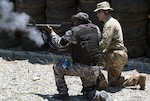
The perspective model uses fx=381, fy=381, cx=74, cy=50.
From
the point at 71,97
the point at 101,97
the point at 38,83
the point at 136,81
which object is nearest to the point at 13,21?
the point at 38,83

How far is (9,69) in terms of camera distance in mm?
7629

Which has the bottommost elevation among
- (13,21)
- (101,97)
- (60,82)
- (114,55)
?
(101,97)

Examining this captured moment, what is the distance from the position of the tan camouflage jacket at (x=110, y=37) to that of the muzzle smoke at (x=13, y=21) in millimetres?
2375

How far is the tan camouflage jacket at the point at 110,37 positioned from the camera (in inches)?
241

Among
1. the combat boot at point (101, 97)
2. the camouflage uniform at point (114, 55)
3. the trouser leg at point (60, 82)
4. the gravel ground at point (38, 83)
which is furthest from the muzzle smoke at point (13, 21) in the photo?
the combat boot at point (101, 97)

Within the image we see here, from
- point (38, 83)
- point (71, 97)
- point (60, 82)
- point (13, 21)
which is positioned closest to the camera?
point (60, 82)

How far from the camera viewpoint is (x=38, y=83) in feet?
22.6

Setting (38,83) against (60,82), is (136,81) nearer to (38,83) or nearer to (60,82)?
(60,82)

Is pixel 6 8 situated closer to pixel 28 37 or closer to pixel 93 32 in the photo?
pixel 28 37

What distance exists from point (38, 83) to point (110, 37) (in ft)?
5.41

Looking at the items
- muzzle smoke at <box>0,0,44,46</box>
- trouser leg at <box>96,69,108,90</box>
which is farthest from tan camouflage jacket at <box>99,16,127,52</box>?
muzzle smoke at <box>0,0,44,46</box>

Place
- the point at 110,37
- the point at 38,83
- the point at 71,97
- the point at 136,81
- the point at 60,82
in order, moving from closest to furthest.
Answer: the point at 60,82, the point at 110,37, the point at 71,97, the point at 136,81, the point at 38,83

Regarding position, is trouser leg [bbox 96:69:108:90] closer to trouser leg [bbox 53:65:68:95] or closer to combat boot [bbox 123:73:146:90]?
combat boot [bbox 123:73:146:90]

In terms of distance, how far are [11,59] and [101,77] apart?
2.67 m
